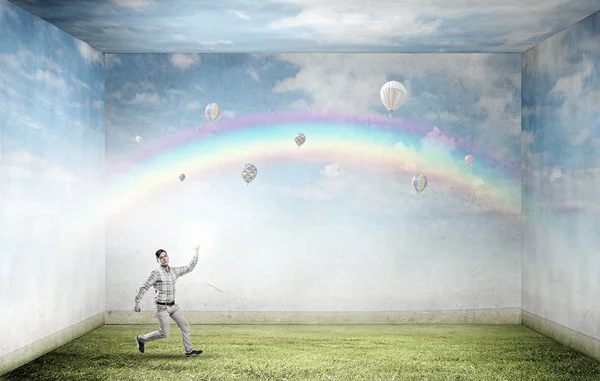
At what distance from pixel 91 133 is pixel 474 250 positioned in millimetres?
6519

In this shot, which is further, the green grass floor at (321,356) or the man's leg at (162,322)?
the man's leg at (162,322)

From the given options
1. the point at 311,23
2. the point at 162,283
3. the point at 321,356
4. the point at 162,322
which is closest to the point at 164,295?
the point at 162,283

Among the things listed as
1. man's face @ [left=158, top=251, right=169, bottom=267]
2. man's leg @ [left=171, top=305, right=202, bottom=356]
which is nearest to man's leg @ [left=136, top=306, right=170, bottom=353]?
man's leg @ [left=171, top=305, right=202, bottom=356]

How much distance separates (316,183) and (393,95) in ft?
6.51

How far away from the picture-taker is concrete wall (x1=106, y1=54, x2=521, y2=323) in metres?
10.7

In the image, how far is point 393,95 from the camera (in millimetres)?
9875

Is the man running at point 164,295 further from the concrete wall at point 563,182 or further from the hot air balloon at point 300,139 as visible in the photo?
the concrete wall at point 563,182

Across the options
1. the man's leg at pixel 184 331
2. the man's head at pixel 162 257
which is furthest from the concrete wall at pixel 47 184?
the man's leg at pixel 184 331

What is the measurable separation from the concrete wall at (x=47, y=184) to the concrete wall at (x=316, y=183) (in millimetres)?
609

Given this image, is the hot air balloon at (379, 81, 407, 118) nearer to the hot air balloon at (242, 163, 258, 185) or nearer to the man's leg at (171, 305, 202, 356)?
the hot air balloon at (242, 163, 258, 185)

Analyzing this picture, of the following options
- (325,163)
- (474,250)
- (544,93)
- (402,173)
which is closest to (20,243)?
(325,163)

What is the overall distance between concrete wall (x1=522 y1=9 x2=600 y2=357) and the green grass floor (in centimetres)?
58

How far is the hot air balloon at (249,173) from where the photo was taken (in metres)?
10.7

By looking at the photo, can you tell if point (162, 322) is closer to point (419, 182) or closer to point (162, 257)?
point (162, 257)
